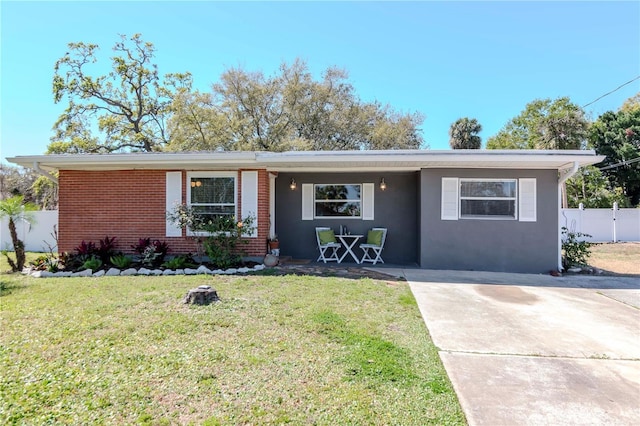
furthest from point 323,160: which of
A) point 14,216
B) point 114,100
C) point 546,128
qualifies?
point 114,100

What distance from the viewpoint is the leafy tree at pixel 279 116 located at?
779 inches

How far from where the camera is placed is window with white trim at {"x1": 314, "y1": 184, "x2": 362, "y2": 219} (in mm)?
9391

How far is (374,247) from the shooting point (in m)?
8.78

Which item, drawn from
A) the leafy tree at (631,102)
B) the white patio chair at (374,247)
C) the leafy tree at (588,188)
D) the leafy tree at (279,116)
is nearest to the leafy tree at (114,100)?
the leafy tree at (279,116)

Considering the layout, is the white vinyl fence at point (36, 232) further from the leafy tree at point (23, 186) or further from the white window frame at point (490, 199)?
the white window frame at point (490, 199)

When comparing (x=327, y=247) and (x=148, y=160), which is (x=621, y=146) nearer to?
(x=327, y=247)

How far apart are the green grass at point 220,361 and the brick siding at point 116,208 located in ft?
10.5

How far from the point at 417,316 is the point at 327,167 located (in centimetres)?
477

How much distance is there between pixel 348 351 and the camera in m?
3.34

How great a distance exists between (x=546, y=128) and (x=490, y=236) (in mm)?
14826

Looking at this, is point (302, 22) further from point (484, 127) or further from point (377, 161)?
point (484, 127)

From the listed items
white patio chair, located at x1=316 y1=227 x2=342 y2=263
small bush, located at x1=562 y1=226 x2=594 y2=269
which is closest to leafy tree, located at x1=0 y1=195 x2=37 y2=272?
white patio chair, located at x1=316 y1=227 x2=342 y2=263

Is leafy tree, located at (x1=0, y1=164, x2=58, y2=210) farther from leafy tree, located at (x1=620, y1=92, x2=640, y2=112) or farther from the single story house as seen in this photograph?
leafy tree, located at (x1=620, y1=92, x2=640, y2=112)

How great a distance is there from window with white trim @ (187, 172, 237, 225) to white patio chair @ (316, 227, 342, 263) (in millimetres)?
2303
